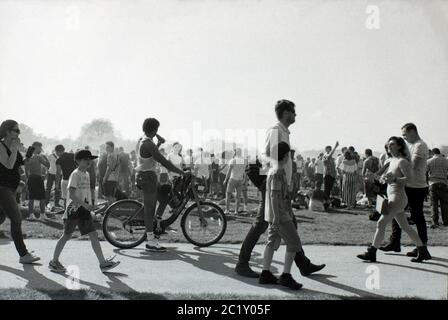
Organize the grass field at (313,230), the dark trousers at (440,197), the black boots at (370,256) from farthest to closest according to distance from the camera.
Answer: the dark trousers at (440,197) < the grass field at (313,230) < the black boots at (370,256)

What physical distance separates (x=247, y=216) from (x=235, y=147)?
202cm

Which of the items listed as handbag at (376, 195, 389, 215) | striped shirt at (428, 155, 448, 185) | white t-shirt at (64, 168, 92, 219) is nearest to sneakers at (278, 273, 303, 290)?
handbag at (376, 195, 389, 215)

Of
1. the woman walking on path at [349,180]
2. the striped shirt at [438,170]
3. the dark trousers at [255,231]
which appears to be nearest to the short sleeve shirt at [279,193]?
the dark trousers at [255,231]

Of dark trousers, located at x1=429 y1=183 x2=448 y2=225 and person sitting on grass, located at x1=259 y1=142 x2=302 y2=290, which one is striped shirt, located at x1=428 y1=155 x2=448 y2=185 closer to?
dark trousers, located at x1=429 y1=183 x2=448 y2=225

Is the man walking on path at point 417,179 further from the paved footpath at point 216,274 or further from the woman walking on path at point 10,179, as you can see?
the woman walking on path at point 10,179

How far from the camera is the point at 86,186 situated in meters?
5.95

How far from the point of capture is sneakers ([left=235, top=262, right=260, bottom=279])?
562 cm

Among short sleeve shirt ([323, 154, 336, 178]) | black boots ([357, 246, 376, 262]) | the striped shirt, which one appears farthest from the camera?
short sleeve shirt ([323, 154, 336, 178])

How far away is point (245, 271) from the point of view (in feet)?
18.6

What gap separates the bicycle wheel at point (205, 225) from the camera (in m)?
7.59

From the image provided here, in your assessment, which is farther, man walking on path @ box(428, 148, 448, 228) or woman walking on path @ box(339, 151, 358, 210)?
woman walking on path @ box(339, 151, 358, 210)

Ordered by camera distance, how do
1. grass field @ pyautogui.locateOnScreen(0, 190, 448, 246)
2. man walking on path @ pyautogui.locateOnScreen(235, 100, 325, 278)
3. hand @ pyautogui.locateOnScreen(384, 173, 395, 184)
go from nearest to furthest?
man walking on path @ pyautogui.locateOnScreen(235, 100, 325, 278) < hand @ pyautogui.locateOnScreen(384, 173, 395, 184) < grass field @ pyautogui.locateOnScreen(0, 190, 448, 246)

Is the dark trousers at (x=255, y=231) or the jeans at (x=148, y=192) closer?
the dark trousers at (x=255, y=231)
